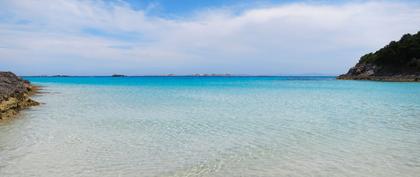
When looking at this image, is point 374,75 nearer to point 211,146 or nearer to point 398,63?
point 398,63

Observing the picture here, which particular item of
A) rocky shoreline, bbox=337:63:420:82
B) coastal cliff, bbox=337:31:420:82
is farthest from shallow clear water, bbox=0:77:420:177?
coastal cliff, bbox=337:31:420:82

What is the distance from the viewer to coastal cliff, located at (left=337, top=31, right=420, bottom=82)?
68.6 m

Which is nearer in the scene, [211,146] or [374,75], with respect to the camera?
[211,146]

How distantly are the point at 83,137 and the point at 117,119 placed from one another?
158 inches

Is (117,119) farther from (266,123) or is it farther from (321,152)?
(321,152)

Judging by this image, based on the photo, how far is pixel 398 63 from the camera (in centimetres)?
7338

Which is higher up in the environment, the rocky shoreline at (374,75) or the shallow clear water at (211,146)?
the rocky shoreline at (374,75)

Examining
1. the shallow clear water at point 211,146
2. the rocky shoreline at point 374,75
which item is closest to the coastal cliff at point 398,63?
the rocky shoreline at point 374,75

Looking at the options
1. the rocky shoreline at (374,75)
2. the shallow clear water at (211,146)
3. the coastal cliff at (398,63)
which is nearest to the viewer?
the shallow clear water at (211,146)

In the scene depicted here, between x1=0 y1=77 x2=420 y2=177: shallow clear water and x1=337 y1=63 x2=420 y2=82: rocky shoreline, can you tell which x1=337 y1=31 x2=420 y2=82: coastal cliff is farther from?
x1=0 y1=77 x2=420 y2=177: shallow clear water

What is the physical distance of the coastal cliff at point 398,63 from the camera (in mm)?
68562

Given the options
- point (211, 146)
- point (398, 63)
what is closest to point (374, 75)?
point (398, 63)

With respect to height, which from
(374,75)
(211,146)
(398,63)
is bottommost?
(211,146)

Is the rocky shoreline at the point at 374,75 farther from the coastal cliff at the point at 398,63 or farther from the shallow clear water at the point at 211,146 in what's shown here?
the shallow clear water at the point at 211,146
